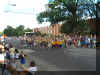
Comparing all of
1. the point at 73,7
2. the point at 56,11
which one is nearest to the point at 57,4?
the point at 56,11

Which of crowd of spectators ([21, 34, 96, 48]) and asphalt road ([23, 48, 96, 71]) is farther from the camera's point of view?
crowd of spectators ([21, 34, 96, 48])

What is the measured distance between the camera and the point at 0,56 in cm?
518

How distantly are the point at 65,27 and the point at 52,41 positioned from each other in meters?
22.7

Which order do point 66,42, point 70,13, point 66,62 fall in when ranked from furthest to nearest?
point 70,13 < point 66,42 < point 66,62

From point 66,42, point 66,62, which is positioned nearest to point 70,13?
point 66,42

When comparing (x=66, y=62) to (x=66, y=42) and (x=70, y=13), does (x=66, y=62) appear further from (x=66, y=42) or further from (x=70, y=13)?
(x=70, y=13)

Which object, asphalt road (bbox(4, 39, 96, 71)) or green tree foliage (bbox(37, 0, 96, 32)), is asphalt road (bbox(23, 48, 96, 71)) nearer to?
asphalt road (bbox(4, 39, 96, 71))

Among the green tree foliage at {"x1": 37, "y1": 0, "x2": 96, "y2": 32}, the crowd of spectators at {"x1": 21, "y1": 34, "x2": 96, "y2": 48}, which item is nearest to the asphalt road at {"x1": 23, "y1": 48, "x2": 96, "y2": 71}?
the crowd of spectators at {"x1": 21, "y1": 34, "x2": 96, "y2": 48}

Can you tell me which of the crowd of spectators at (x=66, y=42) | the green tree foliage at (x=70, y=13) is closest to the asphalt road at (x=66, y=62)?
the crowd of spectators at (x=66, y=42)

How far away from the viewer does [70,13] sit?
44.8 metres

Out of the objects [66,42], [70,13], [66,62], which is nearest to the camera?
[66,62]

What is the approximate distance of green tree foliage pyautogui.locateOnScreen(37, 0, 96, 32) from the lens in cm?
4097

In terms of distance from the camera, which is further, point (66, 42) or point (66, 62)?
point (66, 42)

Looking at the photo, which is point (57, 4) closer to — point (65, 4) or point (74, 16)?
point (65, 4)
